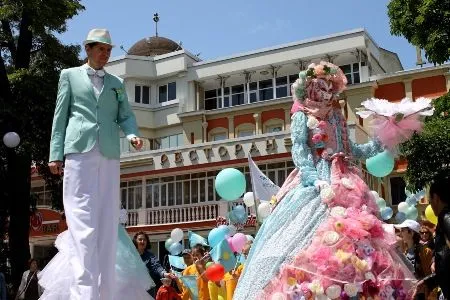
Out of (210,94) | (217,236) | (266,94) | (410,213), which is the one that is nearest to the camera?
(217,236)

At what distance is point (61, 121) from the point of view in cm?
466

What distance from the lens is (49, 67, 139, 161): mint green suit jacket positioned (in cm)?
455

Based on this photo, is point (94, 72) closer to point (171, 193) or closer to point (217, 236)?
point (217, 236)

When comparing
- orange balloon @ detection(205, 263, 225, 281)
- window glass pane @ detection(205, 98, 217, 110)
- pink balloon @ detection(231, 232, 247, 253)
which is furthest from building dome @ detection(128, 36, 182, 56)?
orange balloon @ detection(205, 263, 225, 281)

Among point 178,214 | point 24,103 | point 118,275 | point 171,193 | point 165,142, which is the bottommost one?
point 118,275

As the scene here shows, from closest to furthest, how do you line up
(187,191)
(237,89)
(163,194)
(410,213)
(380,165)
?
(380,165) → (410,213) → (187,191) → (163,194) → (237,89)

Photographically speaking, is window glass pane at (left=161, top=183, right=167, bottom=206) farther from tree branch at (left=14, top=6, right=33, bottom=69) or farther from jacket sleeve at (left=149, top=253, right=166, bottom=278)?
jacket sleeve at (left=149, top=253, right=166, bottom=278)

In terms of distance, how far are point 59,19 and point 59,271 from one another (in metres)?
16.0

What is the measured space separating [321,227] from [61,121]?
2120mm

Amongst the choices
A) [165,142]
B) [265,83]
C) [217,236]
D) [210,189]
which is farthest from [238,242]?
[165,142]

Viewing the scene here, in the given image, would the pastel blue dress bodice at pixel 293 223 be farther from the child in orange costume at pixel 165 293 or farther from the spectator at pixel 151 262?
the child in orange costume at pixel 165 293

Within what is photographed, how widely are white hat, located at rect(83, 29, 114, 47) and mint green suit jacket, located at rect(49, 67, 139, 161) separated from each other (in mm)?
238

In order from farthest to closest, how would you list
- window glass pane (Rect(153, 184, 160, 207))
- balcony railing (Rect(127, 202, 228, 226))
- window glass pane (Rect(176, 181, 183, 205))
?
window glass pane (Rect(153, 184, 160, 207)) < window glass pane (Rect(176, 181, 183, 205)) < balcony railing (Rect(127, 202, 228, 226))

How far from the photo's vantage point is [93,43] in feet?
15.8
